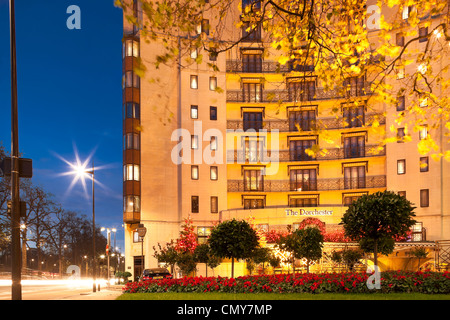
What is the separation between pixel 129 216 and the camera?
1790 inches

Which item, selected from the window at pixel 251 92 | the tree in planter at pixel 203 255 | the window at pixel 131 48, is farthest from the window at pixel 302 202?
the window at pixel 131 48

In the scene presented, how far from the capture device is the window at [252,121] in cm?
5097

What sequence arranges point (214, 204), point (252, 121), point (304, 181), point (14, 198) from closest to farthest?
point (14, 198) < point (214, 204) < point (304, 181) < point (252, 121)

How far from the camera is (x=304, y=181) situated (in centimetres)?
5059

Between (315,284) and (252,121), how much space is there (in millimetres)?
35396

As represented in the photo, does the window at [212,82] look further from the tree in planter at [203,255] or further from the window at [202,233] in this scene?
the tree in planter at [203,255]

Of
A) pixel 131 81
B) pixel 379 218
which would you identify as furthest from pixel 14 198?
pixel 131 81

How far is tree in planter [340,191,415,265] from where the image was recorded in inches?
676

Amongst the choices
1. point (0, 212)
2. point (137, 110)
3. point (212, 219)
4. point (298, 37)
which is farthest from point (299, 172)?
point (298, 37)

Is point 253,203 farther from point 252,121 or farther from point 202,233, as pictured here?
point 252,121

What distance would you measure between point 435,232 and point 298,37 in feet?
117

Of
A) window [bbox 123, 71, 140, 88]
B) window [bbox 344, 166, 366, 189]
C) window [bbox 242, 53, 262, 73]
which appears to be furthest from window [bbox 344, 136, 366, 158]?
window [bbox 123, 71, 140, 88]
